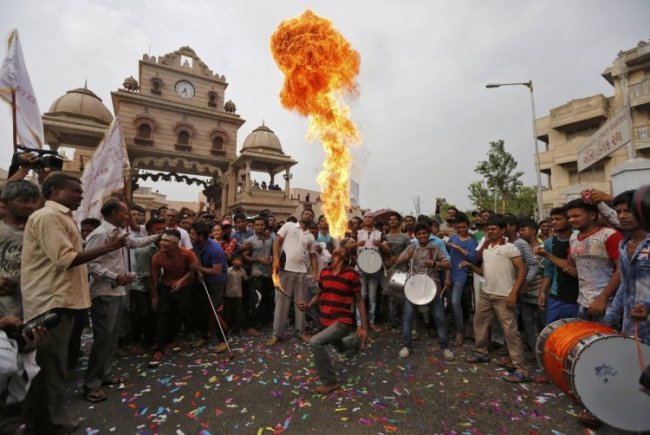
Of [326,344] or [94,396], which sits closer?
[94,396]

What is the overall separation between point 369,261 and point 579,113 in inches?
1199

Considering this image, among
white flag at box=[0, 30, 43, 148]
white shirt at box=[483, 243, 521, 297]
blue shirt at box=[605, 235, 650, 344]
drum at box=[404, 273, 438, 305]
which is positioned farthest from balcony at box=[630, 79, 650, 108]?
white flag at box=[0, 30, 43, 148]

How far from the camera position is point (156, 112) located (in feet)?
76.3

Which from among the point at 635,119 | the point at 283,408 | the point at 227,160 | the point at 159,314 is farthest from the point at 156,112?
the point at 635,119

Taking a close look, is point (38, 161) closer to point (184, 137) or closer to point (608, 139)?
point (608, 139)

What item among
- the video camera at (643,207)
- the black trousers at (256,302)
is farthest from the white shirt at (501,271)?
the black trousers at (256,302)

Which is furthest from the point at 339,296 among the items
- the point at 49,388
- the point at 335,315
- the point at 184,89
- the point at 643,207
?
the point at 184,89

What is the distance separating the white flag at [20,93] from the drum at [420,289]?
22.7 feet

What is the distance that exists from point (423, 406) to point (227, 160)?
970 inches

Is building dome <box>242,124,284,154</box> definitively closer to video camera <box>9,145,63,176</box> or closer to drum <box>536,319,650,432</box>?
video camera <box>9,145,63,176</box>

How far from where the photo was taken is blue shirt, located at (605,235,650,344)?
125 inches

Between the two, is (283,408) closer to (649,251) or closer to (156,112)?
(649,251)

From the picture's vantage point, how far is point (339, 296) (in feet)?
15.8

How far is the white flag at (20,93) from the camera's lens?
5.02 metres
